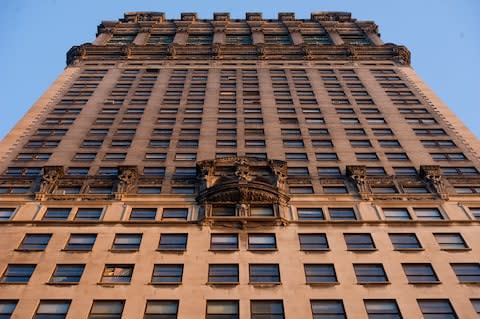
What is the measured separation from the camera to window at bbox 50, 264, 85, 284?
34.1 meters

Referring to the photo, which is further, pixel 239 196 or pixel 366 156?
pixel 366 156

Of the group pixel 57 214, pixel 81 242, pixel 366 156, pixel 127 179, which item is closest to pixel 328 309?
pixel 81 242

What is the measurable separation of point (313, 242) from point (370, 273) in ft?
15.9

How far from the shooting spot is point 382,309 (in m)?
32.0

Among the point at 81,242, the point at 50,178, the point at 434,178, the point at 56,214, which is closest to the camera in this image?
the point at 81,242

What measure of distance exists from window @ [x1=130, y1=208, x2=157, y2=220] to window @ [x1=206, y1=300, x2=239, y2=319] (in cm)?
1157

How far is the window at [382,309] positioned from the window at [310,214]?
10269mm

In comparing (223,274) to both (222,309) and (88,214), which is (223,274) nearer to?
(222,309)

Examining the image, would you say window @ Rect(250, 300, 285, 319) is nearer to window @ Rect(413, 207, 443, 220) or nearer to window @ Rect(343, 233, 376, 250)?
window @ Rect(343, 233, 376, 250)

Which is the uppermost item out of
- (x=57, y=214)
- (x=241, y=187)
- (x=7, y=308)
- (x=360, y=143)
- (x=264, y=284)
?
(x=360, y=143)

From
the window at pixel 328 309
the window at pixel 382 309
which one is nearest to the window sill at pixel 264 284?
the window at pixel 328 309

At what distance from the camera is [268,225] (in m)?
40.0

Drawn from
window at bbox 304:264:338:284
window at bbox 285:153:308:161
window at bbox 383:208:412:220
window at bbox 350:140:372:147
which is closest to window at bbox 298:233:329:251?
window at bbox 304:264:338:284

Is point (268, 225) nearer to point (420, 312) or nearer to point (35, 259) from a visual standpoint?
point (420, 312)
